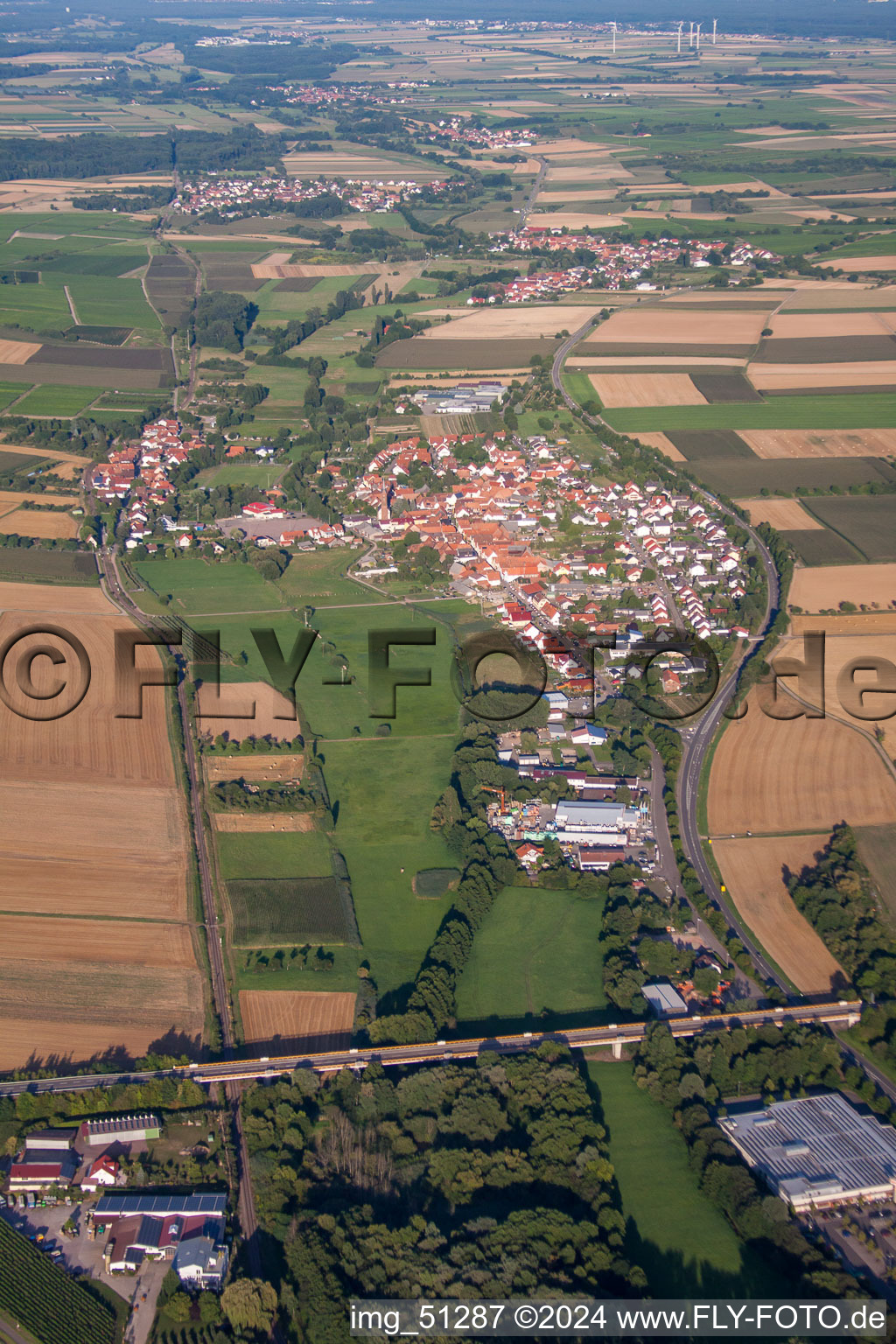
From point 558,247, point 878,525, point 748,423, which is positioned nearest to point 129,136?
point 558,247

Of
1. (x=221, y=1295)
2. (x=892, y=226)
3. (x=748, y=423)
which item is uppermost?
(x=892, y=226)

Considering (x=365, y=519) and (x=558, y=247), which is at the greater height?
(x=558, y=247)

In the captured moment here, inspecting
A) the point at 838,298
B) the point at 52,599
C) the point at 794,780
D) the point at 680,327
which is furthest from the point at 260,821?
the point at 838,298

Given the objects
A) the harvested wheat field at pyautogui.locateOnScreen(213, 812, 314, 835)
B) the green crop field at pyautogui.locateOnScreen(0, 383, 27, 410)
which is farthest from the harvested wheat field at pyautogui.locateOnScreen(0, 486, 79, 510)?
the harvested wheat field at pyautogui.locateOnScreen(213, 812, 314, 835)

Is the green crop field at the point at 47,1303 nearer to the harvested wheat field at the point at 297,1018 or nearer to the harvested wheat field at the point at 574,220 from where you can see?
the harvested wheat field at the point at 297,1018

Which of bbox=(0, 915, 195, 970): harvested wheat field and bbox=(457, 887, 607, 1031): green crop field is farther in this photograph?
bbox=(0, 915, 195, 970): harvested wheat field

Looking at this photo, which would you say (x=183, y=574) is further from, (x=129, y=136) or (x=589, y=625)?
(x=129, y=136)

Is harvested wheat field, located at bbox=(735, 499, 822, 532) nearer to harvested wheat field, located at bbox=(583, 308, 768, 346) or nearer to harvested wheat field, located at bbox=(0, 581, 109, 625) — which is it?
harvested wheat field, located at bbox=(583, 308, 768, 346)

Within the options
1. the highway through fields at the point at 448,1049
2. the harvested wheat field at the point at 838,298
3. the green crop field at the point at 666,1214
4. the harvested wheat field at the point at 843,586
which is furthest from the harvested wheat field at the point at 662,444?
the green crop field at the point at 666,1214
